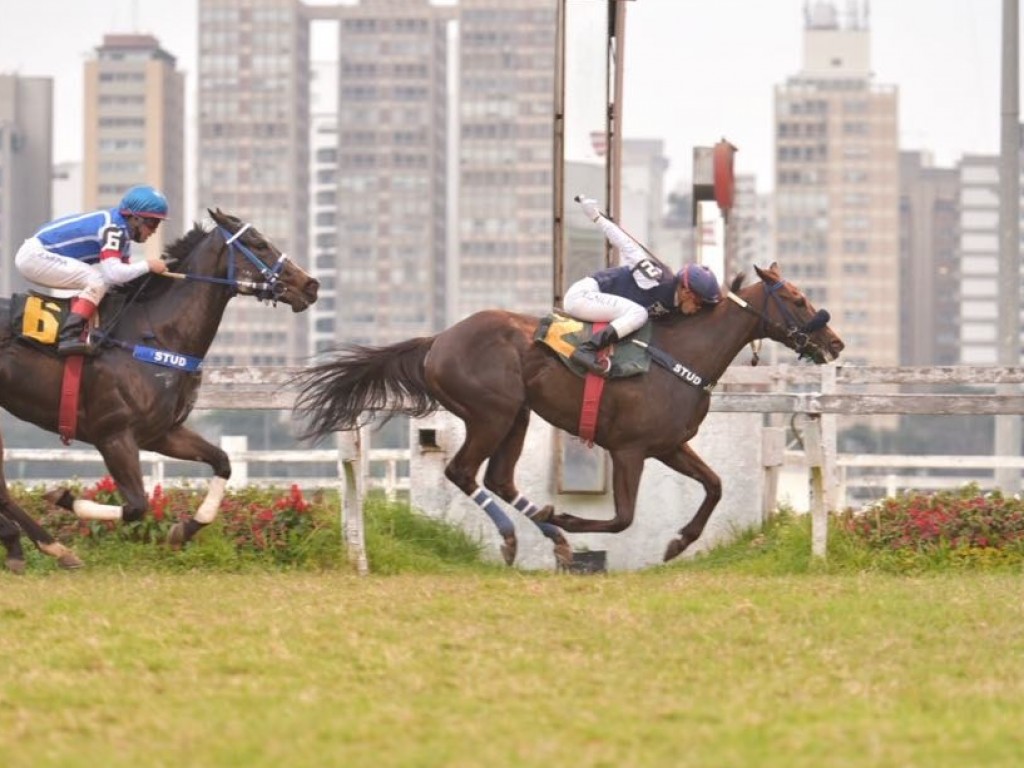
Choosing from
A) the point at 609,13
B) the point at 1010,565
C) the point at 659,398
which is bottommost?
the point at 1010,565

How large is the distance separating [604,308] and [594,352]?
0.29 metres

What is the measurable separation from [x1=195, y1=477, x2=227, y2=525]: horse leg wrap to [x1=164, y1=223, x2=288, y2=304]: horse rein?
111 centimetres

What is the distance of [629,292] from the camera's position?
13.2 metres

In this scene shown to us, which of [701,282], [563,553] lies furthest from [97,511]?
[701,282]

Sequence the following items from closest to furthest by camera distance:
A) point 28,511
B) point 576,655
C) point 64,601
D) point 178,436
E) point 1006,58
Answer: point 576,655 → point 64,601 → point 178,436 → point 28,511 → point 1006,58

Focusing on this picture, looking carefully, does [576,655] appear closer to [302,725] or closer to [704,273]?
[302,725]

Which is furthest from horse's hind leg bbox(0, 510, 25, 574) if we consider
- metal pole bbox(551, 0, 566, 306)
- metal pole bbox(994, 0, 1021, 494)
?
metal pole bbox(994, 0, 1021, 494)

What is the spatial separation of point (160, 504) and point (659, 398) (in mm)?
3155

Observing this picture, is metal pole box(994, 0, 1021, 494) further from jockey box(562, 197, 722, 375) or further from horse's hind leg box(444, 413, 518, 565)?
horse's hind leg box(444, 413, 518, 565)

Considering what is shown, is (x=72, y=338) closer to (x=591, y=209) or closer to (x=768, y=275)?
(x=591, y=209)

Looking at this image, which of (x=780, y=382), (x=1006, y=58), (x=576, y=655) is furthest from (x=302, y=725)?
(x=1006, y=58)

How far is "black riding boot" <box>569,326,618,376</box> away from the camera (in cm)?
1288

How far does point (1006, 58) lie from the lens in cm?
2441

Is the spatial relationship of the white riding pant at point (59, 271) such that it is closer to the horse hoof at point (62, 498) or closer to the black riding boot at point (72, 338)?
the black riding boot at point (72, 338)
